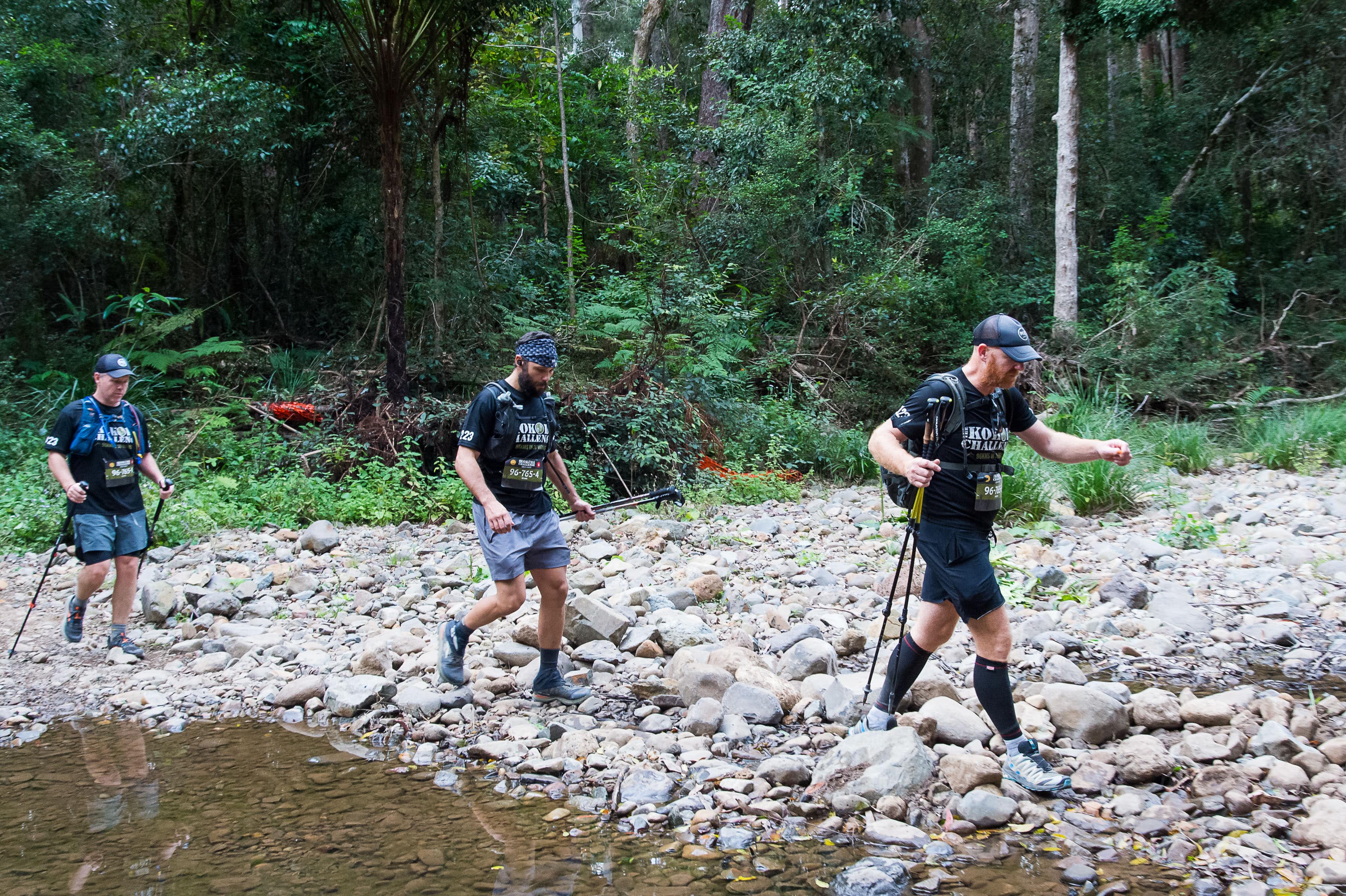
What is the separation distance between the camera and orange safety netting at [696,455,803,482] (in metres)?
10.8

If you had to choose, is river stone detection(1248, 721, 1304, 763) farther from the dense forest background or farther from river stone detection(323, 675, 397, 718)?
the dense forest background

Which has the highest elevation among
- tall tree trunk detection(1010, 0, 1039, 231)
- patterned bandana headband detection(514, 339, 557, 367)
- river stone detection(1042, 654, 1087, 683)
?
tall tree trunk detection(1010, 0, 1039, 231)

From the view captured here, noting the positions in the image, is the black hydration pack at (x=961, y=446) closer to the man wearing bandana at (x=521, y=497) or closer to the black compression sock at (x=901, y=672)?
the black compression sock at (x=901, y=672)

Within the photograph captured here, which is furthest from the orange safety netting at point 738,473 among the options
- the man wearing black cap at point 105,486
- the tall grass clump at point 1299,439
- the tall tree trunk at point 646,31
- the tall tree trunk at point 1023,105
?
the tall tree trunk at point 646,31

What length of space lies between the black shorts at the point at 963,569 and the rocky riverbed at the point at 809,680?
2.09ft

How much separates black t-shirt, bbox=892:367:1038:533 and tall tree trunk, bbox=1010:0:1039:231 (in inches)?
667

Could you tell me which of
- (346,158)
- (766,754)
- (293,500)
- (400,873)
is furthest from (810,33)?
(400,873)

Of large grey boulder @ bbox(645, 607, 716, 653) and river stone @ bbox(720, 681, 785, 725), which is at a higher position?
large grey boulder @ bbox(645, 607, 716, 653)

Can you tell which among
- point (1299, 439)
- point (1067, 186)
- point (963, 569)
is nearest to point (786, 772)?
A: point (963, 569)

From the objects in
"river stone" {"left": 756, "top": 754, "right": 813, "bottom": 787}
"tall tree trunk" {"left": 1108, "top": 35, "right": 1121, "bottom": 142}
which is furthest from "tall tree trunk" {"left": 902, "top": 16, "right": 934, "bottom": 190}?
"river stone" {"left": 756, "top": 754, "right": 813, "bottom": 787}

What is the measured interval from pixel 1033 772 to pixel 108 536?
18.5 ft

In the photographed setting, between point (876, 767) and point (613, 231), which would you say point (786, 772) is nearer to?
point (876, 767)

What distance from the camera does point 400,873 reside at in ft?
10.9

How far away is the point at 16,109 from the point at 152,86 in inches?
65.3
